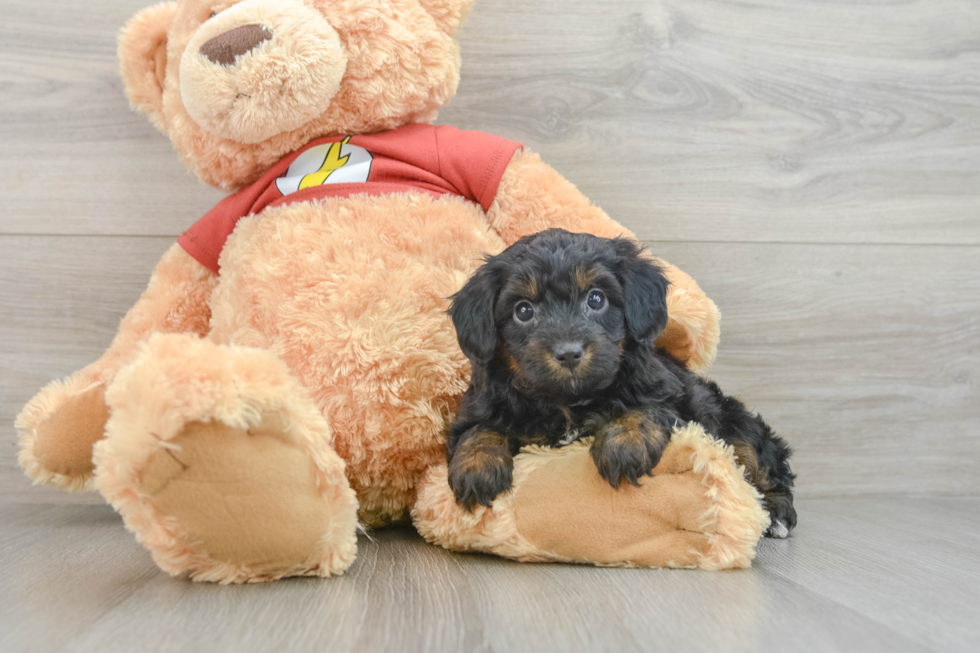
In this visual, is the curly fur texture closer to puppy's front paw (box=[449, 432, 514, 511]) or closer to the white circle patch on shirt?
puppy's front paw (box=[449, 432, 514, 511])

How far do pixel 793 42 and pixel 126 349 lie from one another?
6.60 feet

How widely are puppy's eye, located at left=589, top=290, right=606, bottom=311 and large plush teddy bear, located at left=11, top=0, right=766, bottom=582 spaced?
0.89 ft

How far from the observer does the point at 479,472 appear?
4.15 feet

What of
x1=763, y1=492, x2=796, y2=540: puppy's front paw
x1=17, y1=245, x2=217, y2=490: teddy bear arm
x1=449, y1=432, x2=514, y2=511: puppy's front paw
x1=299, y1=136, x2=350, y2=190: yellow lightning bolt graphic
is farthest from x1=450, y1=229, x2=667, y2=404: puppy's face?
x1=17, y1=245, x2=217, y2=490: teddy bear arm

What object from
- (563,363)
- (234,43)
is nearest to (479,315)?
(563,363)

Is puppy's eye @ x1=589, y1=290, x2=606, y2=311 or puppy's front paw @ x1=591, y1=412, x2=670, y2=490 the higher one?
puppy's eye @ x1=589, y1=290, x2=606, y2=311

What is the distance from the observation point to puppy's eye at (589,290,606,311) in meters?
1.29

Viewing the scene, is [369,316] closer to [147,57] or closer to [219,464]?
[219,464]

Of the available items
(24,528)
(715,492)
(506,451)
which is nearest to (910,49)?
(715,492)

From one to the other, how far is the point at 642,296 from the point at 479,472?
0.44 metres

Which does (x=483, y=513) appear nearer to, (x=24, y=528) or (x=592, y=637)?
(x=592, y=637)

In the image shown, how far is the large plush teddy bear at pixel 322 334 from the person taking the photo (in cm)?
110

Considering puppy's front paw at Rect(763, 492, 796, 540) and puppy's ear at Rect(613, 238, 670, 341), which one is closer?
puppy's ear at Rect(613, 238, 670, 341)

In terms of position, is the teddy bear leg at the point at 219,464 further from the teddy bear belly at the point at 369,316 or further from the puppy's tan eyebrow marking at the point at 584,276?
the puppy's tan eyebrow marking at the point at 584,276
